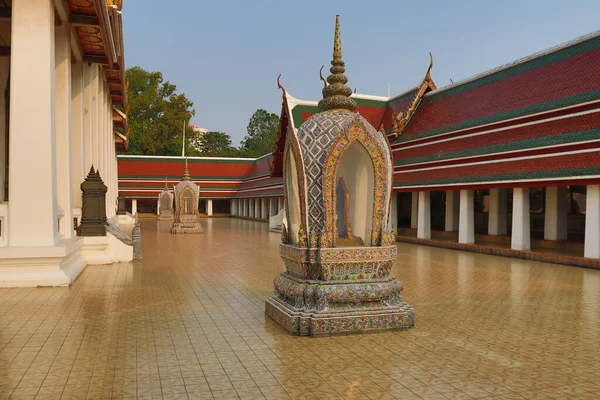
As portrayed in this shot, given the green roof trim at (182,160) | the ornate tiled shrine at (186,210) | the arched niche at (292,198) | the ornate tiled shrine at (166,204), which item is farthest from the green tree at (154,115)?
the arched niche at (292,198)

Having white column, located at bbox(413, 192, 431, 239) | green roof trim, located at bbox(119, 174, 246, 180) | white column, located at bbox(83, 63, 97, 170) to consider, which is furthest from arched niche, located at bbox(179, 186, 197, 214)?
green roof trim, located at bbox(119, 174, 246, 180)

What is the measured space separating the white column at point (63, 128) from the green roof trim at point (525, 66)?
13.5 meters

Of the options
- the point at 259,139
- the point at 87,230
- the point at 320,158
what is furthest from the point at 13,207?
the point at 259,139

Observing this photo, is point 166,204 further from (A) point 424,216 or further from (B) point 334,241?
(B) point 334,241

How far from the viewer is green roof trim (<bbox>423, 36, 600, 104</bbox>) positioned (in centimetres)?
1580

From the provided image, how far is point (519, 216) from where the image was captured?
1698 cm

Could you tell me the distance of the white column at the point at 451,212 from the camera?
23.3m

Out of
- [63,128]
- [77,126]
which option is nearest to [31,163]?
[63,128]

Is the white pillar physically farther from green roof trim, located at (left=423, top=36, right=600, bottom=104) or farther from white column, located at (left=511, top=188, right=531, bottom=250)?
green roof trim, located at (left=423, top=36, right=600, bottom=104)

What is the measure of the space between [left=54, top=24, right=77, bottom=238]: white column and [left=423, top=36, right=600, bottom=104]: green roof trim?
1347cm

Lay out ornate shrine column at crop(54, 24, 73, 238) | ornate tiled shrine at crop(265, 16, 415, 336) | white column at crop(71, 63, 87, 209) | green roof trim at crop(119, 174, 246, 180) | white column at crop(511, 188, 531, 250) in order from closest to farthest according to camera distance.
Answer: ornate tiled shrine at crop(265, 16, 415, 336), ornate shrine column at crop(54, 24, 73, 238), white column at crop(71, 63, 87, 209), white column at crop(511, 188, 531, 250), green roof trim at crop(119, 174, 246, 180)

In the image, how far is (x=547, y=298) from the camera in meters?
9.45

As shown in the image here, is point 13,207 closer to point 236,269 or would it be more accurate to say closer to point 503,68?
point 236,269

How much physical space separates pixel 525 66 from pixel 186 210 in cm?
1779
